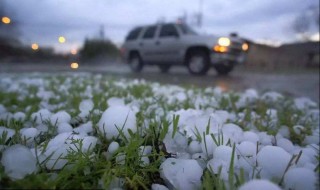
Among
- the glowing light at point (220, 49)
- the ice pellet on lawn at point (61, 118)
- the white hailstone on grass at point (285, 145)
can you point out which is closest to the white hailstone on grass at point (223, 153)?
the white hailstone on grass at point (285, 145)

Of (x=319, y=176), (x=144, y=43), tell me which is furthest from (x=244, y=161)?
(x=144, y=43)

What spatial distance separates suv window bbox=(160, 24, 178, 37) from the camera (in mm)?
7578

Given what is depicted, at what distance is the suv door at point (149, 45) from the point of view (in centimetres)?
784

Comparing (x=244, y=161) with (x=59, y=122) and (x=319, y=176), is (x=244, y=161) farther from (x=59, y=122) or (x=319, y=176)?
(x=59, y=122)

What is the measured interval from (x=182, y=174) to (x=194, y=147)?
0.91 ft

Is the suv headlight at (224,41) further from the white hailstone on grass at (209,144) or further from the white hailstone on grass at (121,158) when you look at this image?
the white hailstone on grass at (121,158)

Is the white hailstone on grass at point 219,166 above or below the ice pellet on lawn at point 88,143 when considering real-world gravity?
below

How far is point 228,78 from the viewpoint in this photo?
20.4 ft

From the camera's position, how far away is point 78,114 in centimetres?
152

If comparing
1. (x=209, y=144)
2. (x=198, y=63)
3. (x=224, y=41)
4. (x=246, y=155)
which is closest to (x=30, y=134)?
(x=209, y=144)

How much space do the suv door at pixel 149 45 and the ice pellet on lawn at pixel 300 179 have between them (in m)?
7.11

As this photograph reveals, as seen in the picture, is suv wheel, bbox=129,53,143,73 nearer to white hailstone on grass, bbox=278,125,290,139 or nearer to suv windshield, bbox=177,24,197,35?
suv windshield, bbox=177,24,197,35

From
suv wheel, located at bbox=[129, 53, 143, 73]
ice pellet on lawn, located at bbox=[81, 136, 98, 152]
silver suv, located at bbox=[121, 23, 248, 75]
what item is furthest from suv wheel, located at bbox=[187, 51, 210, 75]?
ice pellet on lawn, located at bbox=[81, 136, 98, 152]

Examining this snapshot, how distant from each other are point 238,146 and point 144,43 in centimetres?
731
